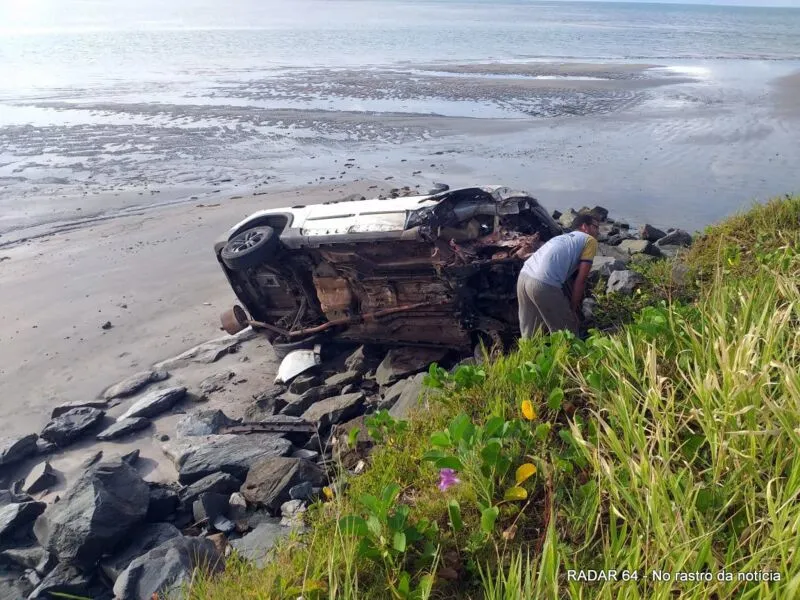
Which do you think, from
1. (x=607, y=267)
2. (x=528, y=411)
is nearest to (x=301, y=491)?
(x=528, y=411)

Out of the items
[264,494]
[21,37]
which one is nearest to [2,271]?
[264,494]

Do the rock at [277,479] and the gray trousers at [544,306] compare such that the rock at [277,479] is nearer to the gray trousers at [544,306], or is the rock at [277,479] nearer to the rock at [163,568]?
the rock at [163,568]

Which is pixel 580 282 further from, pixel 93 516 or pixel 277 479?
pixel 93 516

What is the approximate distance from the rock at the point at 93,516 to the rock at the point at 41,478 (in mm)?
1219

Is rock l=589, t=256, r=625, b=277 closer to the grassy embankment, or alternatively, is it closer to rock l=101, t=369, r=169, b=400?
the grassy embankment

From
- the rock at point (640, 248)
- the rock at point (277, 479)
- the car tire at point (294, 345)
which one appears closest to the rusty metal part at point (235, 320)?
the car tire at point (294, 345)

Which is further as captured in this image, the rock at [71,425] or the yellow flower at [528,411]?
the rock at [71,425]

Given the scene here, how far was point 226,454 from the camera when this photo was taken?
219 inches

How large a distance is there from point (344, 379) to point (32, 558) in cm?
318

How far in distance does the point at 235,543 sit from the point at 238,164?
14.4 meters

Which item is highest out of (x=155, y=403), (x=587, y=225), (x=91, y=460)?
(x=587, y=225)

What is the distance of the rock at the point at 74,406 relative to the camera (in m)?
6.91

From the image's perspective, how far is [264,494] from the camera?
4762 mm

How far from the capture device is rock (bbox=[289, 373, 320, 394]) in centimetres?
688
